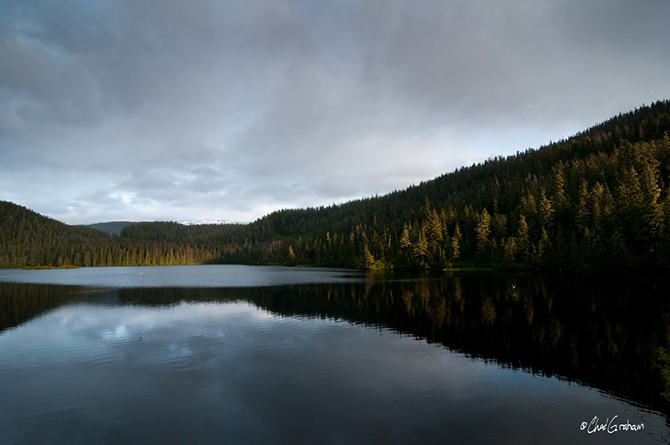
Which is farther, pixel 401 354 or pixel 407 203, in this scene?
pixel 407 203

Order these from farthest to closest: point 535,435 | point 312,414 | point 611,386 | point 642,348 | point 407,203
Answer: point 407,203
point 642,348
point 611,386
point 312,414
point 535,435

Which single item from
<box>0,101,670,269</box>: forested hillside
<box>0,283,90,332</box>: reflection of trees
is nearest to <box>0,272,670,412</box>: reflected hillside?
<box>0,283,90,332</box>: reflection of trees

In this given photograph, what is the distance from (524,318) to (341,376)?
67.8 feet

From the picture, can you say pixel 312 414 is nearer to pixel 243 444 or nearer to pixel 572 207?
pixel 243 444

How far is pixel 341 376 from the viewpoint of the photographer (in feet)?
60.1

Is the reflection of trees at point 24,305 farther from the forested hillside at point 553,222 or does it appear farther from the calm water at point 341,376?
the forested hillside at point 553,222

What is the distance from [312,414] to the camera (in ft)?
46.2

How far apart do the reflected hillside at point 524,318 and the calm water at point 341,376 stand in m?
0.17

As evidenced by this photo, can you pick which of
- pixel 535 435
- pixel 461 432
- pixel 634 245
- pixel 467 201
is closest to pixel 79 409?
pixel 461 432

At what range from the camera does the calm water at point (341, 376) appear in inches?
504

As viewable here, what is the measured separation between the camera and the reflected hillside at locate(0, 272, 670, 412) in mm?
18156

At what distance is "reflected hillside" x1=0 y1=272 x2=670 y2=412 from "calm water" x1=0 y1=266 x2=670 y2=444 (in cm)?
17

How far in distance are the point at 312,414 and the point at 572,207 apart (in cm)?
10533

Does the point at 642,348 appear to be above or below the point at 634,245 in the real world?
below
